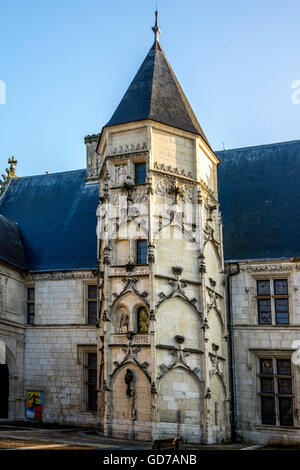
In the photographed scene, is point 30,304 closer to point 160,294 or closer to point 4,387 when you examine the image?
point 4,387

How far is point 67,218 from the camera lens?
24344 millimetres

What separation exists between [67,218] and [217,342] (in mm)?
8857

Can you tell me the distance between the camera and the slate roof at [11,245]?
70.9ft

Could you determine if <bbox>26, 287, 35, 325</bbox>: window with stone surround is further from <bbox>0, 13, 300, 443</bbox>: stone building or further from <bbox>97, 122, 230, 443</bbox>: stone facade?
<bbox>97, 122, 230, 443</bbox>: stone facade

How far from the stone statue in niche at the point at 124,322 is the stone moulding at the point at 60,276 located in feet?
14.5

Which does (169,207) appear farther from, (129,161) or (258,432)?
(258,432)

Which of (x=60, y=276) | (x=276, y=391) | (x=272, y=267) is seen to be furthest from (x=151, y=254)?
(x=276, y=391)

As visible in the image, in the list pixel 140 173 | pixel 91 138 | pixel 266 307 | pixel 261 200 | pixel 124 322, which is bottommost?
pixel 124 322

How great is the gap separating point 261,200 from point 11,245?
941cm

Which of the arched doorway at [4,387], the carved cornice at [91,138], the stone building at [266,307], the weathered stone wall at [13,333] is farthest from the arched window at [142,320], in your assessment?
the carved cornice at [91,138]

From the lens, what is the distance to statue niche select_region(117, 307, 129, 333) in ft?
56.2

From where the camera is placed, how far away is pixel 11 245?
22.5 meters

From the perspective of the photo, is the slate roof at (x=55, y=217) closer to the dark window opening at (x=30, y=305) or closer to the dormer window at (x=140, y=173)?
the dark window opening at (x=30, y=305)

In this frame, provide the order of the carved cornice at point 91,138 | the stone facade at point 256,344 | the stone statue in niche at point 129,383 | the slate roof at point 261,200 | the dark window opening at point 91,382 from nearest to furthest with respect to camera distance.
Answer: the stone statue in niche at point 129,383
the stone facade at point 256,344
the slate roof at point 261,200
the dark window opening at point 91,382
the carved cornice at point 91,138
